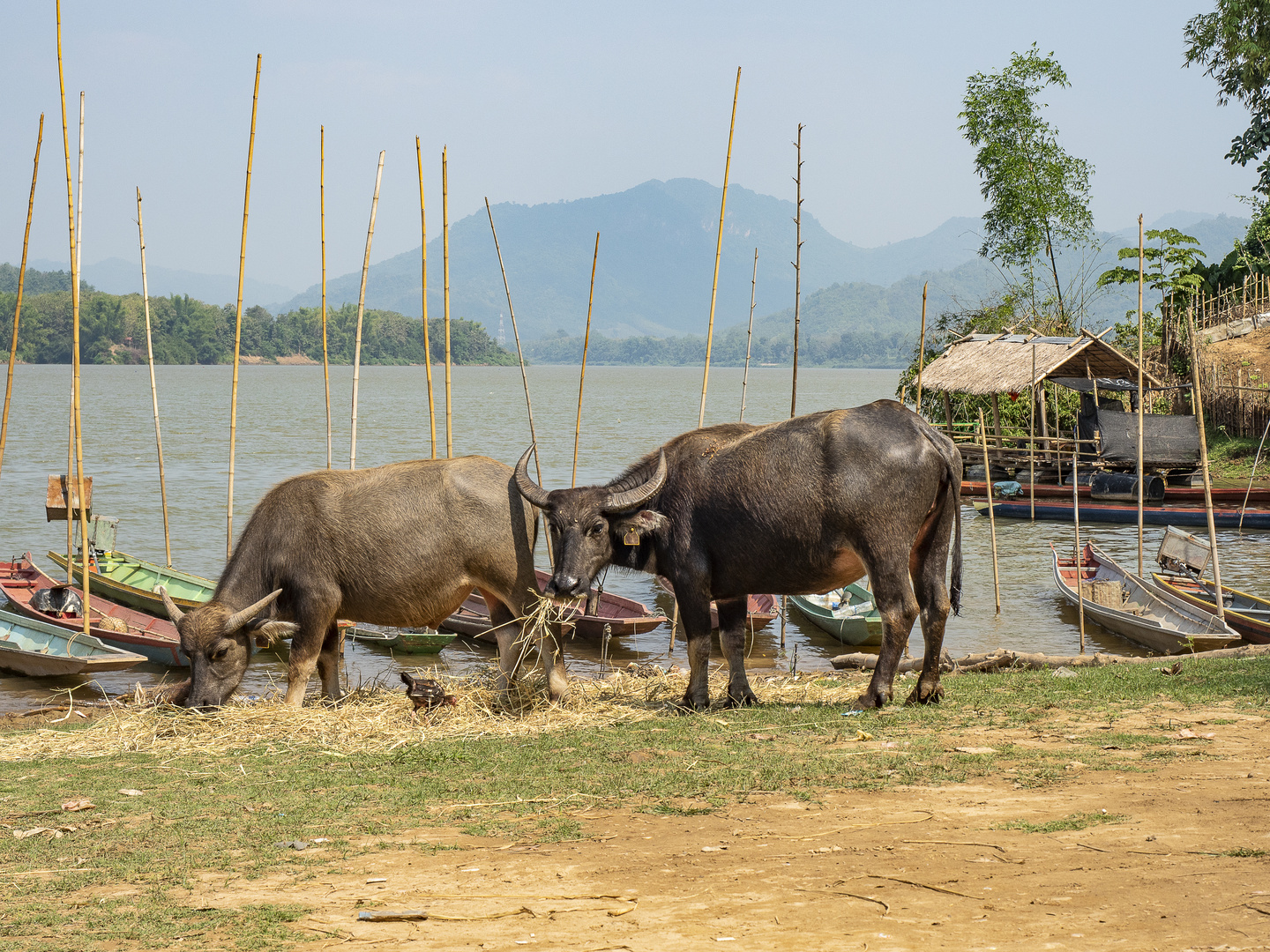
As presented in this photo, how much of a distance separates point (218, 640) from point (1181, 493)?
2256cm

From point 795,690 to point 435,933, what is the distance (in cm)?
532

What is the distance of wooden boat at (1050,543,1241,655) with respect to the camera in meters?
11.7

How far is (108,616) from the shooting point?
1373 centimetres

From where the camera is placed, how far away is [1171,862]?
4.19m

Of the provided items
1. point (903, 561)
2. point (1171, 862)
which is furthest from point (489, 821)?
point (903, 561)

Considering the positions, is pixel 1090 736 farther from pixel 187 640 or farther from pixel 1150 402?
pixel 1150 402

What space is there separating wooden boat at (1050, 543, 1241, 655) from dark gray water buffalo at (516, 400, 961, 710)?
16.0ft

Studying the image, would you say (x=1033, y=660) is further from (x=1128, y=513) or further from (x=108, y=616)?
(x=1128, y=513)

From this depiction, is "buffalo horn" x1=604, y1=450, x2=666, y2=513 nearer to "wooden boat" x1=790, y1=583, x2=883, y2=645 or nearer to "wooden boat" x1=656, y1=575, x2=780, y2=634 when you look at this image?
"wooden boat" x1=790, y1=583, x2=883, y2=645

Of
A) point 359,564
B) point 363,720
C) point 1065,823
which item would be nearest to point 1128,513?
point 359,564

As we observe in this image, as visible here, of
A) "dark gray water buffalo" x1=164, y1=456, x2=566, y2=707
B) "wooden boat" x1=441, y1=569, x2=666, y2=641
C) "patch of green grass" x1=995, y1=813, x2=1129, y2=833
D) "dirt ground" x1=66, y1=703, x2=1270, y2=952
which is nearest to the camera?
"dirt ground" x1=66, y1=703, x2=1270, y2=952

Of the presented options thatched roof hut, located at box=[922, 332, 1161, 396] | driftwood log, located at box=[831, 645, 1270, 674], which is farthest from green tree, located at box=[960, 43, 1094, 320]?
driftwood log, located at box=[831, 645, 1270, 674]

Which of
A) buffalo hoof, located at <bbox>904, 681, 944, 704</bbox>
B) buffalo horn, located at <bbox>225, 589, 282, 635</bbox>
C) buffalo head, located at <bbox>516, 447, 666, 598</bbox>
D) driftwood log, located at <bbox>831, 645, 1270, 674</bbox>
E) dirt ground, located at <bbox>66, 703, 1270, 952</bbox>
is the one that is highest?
buffalo head, located at <bbox>516, 447, 666, 598</bbox>

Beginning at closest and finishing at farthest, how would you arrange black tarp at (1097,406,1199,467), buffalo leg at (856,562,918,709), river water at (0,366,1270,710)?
buffalo leg at (856,562,918,709)
river water at (0,366,1270,710)
black tarp at (1097,406,1199,467)
